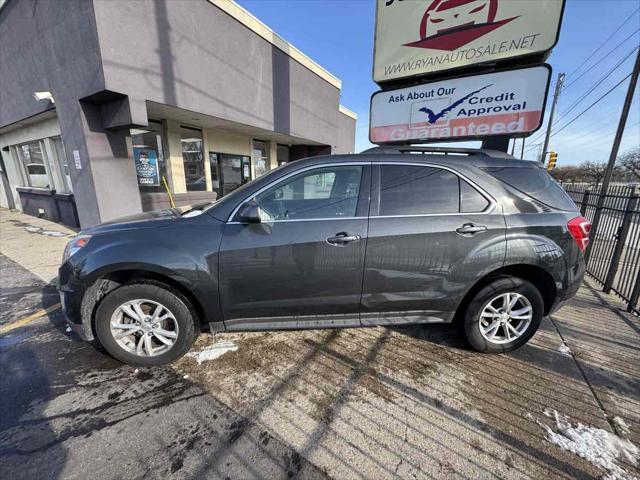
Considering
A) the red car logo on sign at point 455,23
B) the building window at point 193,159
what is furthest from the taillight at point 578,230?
the building window at point 193,159

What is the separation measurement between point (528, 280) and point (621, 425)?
1.16 metres

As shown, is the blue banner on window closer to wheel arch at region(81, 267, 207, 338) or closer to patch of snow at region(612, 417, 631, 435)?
wheel arch at region(81, 267, 207, 338)

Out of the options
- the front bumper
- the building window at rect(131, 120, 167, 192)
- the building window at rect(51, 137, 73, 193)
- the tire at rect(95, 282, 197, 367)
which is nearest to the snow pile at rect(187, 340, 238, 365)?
the tire at rect(95, 282, 197, 367)

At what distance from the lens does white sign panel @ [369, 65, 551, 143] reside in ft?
15.0

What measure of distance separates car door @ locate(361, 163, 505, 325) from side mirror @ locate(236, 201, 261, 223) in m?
0.96

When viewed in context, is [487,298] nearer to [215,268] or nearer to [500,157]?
[500,157]

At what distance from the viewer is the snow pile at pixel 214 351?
2621mm

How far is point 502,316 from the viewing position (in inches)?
103

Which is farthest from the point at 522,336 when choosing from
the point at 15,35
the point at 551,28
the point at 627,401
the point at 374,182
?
the point at 15,35

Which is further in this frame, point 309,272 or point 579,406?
point 309,272

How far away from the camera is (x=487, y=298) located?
256cm

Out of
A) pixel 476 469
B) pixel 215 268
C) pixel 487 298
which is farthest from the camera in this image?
pixel 487 298

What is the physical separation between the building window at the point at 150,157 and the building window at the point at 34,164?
3585 mm

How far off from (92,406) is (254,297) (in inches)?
55.3
